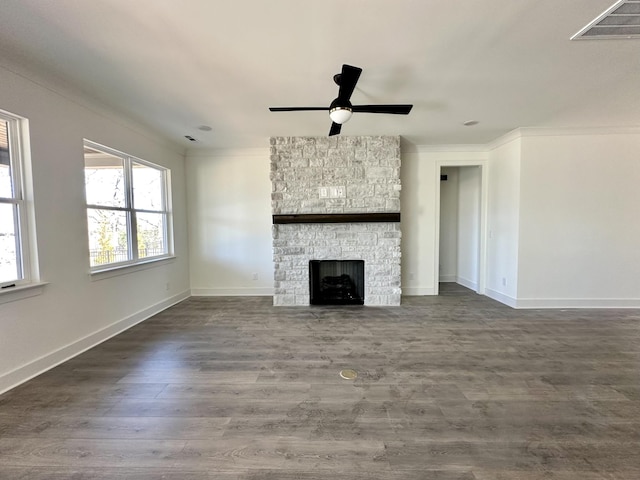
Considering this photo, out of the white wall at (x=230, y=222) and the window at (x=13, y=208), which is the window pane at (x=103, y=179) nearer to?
the window at (x=13, y=208)

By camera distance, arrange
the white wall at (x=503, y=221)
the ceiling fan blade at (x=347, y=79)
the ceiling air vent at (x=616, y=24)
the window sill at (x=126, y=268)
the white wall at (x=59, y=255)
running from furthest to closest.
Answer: the white wall at (x=503, y=221) → the window sill at (x=126, y=268) → the white wall at (x=59, y=255) → the ceiling fan blade at (x=347, y=79) → the ceiling air vent at (x=616, y=24)

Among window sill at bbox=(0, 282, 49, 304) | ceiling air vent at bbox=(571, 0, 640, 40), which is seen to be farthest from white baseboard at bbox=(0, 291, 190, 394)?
ceiling air vent at bbox=(571, 0, 640, 40)

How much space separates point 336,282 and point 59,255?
350 cm

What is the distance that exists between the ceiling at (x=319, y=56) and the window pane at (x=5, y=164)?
541 millimetres

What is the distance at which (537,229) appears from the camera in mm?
4039

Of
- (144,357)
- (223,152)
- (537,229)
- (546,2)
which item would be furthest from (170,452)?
(537,229)

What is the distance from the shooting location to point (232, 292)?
5000 millimetres

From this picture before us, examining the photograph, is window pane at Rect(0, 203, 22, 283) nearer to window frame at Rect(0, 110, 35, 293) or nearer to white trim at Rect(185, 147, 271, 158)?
window frame at Rect(0, 110, 35, 293)

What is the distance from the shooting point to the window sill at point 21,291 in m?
2.13

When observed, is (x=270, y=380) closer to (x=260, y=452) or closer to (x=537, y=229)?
(x=260, y=452)

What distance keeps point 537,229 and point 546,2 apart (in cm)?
333

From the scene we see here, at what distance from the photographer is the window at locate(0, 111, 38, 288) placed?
7.31 ft

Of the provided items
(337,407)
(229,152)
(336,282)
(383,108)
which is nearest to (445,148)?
(383,108)

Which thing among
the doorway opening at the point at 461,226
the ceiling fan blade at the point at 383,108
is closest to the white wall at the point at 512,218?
the doorway opening at the point at 461,226
